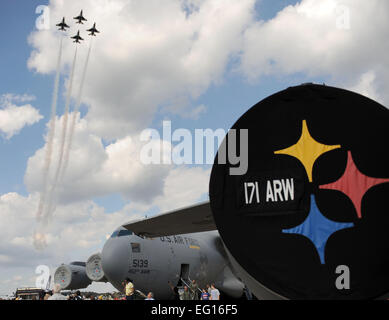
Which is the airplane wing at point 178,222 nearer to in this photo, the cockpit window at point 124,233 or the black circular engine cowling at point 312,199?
the black circular engine cowling at point 312,199

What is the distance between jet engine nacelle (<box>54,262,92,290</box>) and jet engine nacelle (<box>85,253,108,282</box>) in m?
8.26

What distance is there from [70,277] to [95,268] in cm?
857

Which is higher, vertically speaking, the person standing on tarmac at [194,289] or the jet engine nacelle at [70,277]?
the jet engine nacelle at [70,277]

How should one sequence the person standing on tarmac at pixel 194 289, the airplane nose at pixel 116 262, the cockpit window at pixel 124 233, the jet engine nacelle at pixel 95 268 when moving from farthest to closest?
1. the jet engine nacelle at pixel 95 268
2. the person standing on tarmac at pixel 194 289
3. the cockpit window at pixel 124 233
4. the airplane nose at pixel 116 262

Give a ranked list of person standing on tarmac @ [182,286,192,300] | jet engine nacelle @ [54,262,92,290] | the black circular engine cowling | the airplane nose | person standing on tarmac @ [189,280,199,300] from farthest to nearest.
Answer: jet engine nacelle @ [54,262,92,290] → person standing on tarmac @ [189,280,199,300] → person standing on tarmac @ [182,286,192,300] → the airplane nose → the black circular engine cowling

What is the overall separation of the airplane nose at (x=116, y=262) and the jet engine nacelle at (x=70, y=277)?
16.0 m

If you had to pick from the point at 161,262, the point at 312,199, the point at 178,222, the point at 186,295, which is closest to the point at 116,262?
the point at 161,262

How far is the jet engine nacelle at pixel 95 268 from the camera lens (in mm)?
24891

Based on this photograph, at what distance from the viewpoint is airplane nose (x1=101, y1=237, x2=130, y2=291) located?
17619mm

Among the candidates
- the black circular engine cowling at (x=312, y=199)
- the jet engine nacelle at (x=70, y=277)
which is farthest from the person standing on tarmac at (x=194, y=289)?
the black circular engine cowling at (x=312, y=199)

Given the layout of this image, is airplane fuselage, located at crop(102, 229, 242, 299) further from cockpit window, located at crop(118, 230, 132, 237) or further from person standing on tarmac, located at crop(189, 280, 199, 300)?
person standing on tarmac, located at crop(189, 280, 199, 300)

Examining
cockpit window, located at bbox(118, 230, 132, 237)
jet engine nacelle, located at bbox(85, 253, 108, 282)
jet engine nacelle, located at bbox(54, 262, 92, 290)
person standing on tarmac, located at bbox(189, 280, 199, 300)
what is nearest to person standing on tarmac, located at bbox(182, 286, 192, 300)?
person standing on tarmac, located at bbox(189, 280, 199, 300)

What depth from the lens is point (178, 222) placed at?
10.7 m
